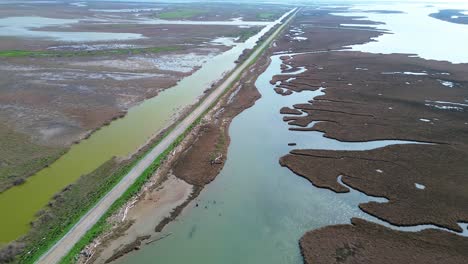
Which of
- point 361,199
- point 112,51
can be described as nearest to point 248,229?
point 361,199

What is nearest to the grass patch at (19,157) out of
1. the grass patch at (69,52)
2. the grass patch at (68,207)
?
the grass patch at (68,207)

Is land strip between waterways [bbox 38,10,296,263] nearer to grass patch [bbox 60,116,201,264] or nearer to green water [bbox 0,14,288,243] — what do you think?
grass patch [bbox 60,116,201,264]

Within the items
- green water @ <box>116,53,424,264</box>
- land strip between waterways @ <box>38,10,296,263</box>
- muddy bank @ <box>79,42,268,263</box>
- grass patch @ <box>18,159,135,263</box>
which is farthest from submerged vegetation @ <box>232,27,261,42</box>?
grass patch @ <box>18,159,135,263</box>

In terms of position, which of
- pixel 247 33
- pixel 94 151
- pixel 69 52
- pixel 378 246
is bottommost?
pixel 378 246

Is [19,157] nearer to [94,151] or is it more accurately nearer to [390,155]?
[94,151]

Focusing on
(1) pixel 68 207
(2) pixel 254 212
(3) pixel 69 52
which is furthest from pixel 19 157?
(3) pixel 69 52

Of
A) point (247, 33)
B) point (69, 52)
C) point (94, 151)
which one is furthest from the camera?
point (247, 33)

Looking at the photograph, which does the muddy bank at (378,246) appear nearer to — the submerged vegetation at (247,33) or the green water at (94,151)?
the green water at (94,151)
